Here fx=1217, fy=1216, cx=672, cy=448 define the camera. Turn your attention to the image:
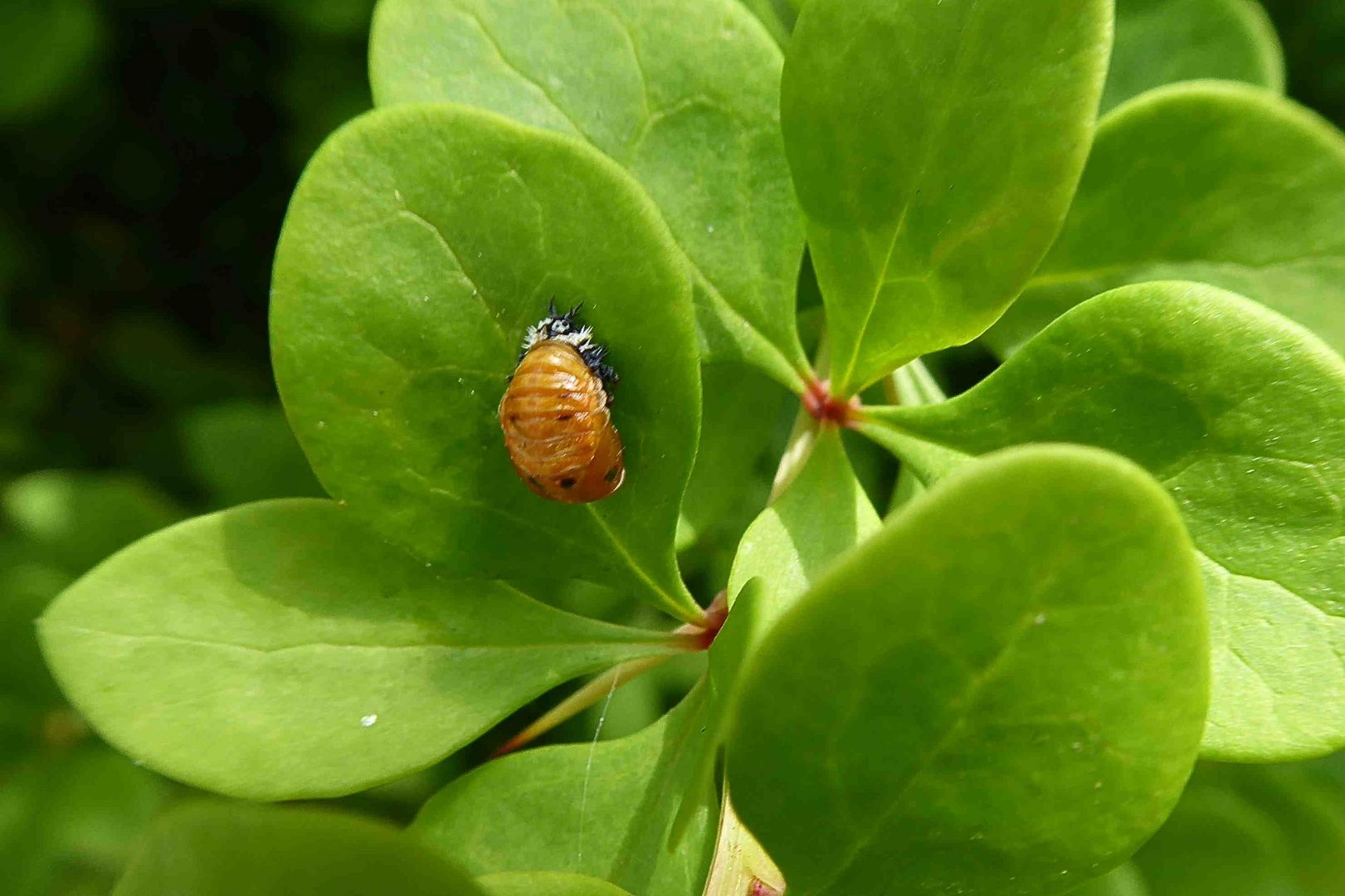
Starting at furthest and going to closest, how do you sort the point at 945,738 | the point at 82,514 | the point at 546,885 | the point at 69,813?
the point at 82,514 < the point at 69,813 < the point at 546,885 < the point at 945,738

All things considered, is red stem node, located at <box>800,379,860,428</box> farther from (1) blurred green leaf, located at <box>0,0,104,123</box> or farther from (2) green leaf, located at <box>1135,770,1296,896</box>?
(1) blurred green leaf, located at <box>0,0,104,123</box>

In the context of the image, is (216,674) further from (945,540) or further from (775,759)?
(945,540)

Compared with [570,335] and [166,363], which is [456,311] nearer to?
[570,335]

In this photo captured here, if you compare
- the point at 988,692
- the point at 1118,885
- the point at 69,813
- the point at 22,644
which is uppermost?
the point at 988,692

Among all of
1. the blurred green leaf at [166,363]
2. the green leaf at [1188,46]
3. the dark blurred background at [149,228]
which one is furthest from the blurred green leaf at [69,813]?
the green leaf at [1188,46]

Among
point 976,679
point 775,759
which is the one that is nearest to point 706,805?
point 775,759

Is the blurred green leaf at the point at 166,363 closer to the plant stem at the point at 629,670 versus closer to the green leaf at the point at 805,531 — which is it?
the plant stem at the point at 629,670

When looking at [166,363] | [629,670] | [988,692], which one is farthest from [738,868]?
[166,363]
